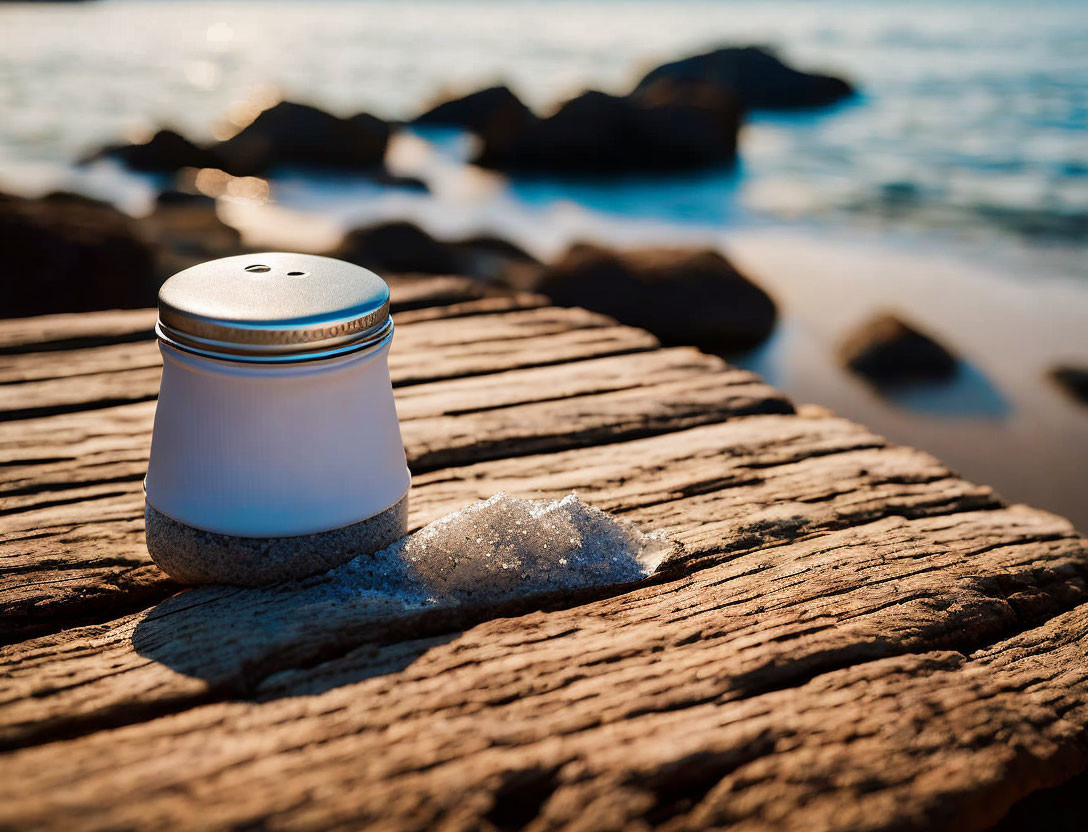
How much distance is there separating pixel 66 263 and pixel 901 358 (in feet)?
14.1

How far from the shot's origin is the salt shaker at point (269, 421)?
3.32 ft

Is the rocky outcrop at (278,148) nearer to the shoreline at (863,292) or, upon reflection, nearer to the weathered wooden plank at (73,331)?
the shoreline at (863,292)

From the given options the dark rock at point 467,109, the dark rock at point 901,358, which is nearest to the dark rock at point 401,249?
the dark rock at point 901,358

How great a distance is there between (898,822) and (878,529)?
634mm

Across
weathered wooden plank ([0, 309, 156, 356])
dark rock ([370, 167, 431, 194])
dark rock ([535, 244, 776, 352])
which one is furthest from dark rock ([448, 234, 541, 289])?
weathered wooden plank ([0, 309, 156, 356])

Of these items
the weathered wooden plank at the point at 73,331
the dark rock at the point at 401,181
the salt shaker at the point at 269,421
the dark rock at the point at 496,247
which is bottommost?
the dark rock at the point at 401,181

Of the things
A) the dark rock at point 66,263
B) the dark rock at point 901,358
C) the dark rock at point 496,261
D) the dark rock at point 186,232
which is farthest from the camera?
the dark rock at point 496,261

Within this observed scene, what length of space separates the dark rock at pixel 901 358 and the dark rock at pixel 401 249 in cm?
245

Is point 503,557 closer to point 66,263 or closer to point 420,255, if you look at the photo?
point 66,263

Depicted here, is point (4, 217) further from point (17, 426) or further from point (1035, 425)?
point (1035, 425)

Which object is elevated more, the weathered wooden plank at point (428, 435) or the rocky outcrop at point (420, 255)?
the weathered wooden plank at point (428, 435)

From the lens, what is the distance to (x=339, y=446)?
3.55ft

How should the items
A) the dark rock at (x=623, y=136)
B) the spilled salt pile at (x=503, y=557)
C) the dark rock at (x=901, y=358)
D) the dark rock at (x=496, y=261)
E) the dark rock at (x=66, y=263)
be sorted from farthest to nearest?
the dark rock at (x=623, y=136) < the dark rock at (x=496, y=261) < the dark rock at (x=901, y=358) < the dark rock at (x=66, y=263) < the spilled salt pile at (x=503, y=557)

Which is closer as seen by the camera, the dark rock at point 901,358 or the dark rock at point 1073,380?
the dark rock at point 901,358
